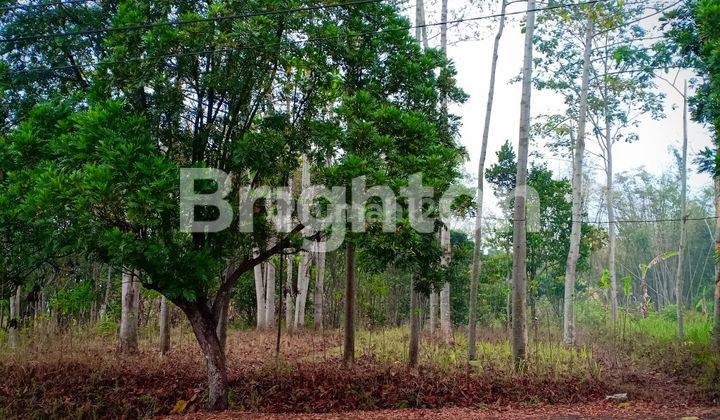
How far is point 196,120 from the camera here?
7086 mm

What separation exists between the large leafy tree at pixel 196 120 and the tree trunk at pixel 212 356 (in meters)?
0.02

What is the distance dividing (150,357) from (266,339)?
13.7 ft

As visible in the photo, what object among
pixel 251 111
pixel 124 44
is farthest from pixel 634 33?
pixel 124 44

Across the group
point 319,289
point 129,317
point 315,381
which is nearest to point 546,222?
point 319,289

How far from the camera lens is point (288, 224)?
289 inches

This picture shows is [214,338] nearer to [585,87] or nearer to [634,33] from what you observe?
[585,87]

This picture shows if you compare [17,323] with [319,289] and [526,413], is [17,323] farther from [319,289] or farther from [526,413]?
[526,413]

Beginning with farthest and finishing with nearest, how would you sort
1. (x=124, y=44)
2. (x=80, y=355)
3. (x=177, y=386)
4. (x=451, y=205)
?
1. (x=80, y=355)
2. (x=177, y=386)
3. (x=451, y=205)
4. (x=124, y=44)

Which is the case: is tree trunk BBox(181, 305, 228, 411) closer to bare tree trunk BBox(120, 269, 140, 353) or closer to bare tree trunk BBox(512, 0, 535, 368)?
bare tree trunk BBox(120, 269, 140, 353)

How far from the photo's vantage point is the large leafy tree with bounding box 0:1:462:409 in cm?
544

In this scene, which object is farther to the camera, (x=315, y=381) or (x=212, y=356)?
(x=315, y=381)

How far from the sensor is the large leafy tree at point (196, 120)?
17.8 feet

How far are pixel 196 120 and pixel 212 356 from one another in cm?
332

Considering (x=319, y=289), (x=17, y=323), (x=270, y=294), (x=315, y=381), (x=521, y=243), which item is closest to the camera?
(x=315, y=381)
